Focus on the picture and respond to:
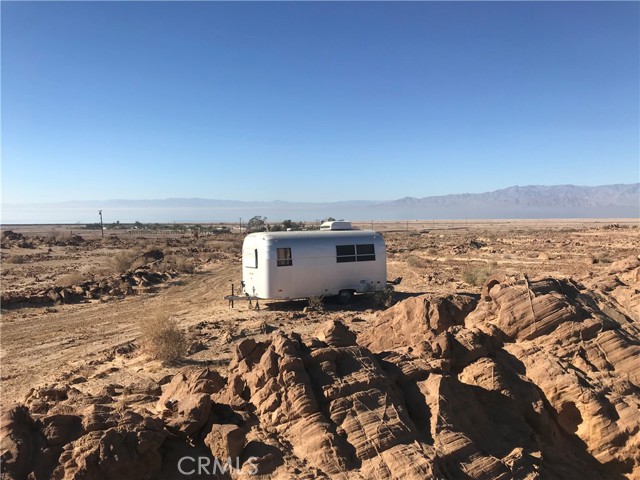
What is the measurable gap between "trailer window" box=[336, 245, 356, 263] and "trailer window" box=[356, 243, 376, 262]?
193mm

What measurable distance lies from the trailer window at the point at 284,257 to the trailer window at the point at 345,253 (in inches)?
76.8

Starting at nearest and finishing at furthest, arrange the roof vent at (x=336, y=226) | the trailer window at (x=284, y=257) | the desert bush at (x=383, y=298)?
the trailer window at (x=284, y=257), the desert bush at (x=383, y=298), the roof vent at (x=336, y=226)

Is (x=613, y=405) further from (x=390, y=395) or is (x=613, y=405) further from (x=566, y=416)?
(x=390, y=395)

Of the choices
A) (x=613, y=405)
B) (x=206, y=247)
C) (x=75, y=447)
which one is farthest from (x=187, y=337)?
(x=206, y=247)

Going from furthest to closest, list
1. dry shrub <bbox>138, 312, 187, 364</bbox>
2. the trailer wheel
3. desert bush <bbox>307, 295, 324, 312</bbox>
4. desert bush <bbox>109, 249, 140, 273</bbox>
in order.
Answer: desert bush <bbox>109, 249, 140, 273</bbox>, the trailer wheel, desert bush <bbox>307, 295, 324, 312</bbox>, dry shrub <bbox>138, 312, 187, 364</bbox>

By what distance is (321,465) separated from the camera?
4.54 meters

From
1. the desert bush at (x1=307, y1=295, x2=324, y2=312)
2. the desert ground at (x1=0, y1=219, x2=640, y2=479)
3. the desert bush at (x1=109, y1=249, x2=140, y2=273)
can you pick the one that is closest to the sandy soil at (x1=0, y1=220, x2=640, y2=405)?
the desert ground at (x1=0, y1=219, x2=640, y2=479)

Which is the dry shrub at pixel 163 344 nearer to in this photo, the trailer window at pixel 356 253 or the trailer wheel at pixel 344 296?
the trailer wheel at pixel 344 296

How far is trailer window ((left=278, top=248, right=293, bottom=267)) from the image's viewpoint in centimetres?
1573

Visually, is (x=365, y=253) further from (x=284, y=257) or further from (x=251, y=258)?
(x=251, y=258)

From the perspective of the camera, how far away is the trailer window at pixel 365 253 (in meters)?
17.0

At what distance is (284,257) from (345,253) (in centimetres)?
249

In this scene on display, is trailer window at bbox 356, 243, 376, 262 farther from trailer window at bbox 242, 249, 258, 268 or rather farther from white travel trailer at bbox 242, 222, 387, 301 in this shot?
trailer window at bbox 242, 249, 258, 268

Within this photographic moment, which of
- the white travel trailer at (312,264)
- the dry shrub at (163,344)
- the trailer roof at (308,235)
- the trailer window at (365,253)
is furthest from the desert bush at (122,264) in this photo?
the dry shrub at (163,344)
